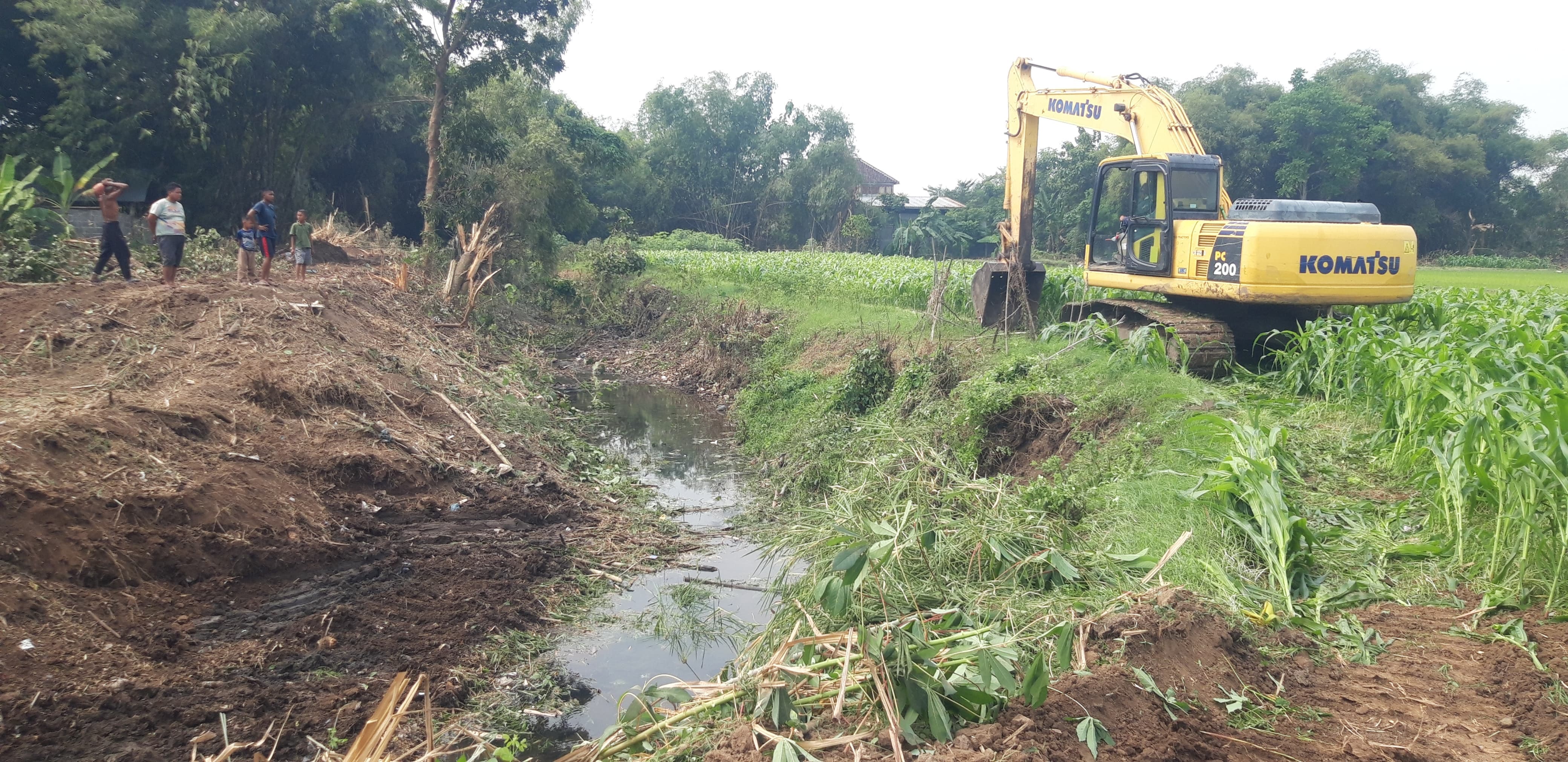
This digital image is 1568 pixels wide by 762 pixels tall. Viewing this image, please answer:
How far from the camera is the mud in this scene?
10.4 ft

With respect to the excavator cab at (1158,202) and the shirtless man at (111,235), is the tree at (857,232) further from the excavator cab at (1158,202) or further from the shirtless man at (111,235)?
the shirtless man at (111,235)

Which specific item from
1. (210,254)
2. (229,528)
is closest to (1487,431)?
(229,528)

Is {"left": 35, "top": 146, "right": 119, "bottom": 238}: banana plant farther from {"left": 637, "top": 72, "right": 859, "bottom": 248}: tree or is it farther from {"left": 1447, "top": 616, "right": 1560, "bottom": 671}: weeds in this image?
{"left": 637, "top": 72, "right": 859, "bottom": 248}: tree

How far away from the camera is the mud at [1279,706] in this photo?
3.16m

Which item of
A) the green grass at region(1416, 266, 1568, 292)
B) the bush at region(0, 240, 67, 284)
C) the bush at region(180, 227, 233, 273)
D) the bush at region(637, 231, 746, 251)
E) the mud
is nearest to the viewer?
the mud

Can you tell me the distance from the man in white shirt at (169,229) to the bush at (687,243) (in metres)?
21.3

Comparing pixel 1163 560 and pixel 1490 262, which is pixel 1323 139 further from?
pixel 1163 560

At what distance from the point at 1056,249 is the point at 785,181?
14.8 m

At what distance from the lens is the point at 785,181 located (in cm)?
4738

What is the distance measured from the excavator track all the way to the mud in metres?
5.48

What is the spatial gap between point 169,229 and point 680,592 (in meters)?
8.93

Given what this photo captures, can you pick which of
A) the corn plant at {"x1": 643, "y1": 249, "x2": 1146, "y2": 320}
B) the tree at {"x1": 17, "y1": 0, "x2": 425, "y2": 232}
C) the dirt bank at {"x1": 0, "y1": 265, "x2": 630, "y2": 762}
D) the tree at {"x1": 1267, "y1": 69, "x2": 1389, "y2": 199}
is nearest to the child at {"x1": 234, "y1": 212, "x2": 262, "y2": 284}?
the dirt bank at {"x1": 0, "y1": 265, "x2": 630, "y2": 762}

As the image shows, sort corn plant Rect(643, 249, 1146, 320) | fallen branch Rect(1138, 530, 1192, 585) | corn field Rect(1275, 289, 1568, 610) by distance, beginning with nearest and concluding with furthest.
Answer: fallen branch Rect(1138, 530, 1192, 585)
corn field Rect(1275, 289, 1568, 610)
corn plant Rect(643, 249, 1146, 320)

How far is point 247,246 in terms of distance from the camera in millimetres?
12906
